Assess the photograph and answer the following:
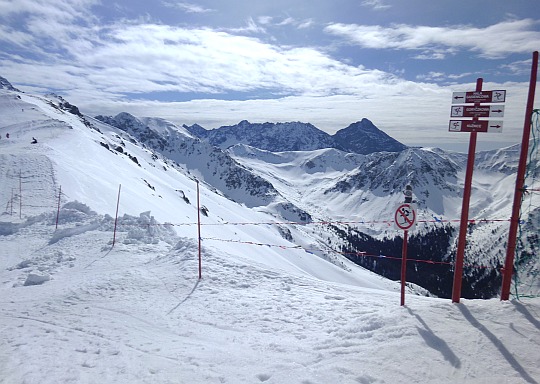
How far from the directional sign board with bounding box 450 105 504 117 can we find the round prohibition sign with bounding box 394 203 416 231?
2.66 m

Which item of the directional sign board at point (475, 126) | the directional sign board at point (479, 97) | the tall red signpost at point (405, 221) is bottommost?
the tall red signpost at point (405, 221)

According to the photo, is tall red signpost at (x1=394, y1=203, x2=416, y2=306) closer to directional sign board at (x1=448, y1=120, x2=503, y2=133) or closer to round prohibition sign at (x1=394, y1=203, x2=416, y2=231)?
round prohibition sign at (x1=394, y1=203, x2=416, y2=231)

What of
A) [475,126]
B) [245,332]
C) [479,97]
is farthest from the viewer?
[245,332]

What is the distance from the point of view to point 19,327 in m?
9.73

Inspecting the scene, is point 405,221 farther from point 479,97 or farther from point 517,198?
point 479,97

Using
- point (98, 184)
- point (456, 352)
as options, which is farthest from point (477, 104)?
point (98, 184)

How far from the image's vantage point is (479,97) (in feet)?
30.3

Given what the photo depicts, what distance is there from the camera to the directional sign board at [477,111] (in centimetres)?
910

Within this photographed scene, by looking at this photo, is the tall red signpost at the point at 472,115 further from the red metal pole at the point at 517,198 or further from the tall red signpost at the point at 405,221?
the tall red signpost at the point at 405,221

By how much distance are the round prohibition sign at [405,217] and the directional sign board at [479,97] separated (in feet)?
9.74

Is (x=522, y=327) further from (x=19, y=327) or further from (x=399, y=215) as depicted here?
(x=19, y=327)

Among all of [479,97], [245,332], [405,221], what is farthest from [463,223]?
[245,332]

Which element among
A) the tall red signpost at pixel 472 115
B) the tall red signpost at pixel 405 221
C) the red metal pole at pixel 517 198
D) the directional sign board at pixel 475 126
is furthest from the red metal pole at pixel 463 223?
the tall red signpost at pixel 405 221

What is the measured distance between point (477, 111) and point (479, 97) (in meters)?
0.34
